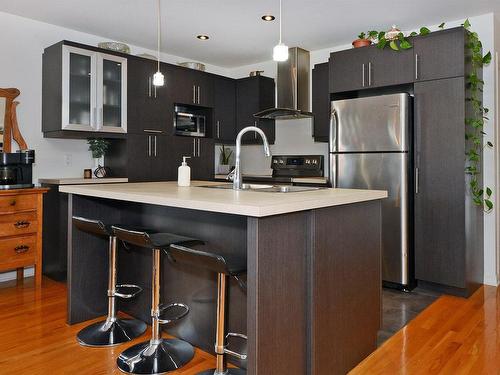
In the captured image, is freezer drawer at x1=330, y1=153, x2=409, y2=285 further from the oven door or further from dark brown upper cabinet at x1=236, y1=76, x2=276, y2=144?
the oven door

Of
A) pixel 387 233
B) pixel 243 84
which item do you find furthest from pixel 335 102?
pixel 243 84

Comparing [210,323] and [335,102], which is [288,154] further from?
[210,323]

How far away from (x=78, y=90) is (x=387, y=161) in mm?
2976

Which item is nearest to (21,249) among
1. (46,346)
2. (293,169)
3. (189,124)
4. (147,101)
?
(46,346)

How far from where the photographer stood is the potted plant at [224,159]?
5.56 meters

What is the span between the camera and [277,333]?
1.67m

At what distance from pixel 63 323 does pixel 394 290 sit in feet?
8.81

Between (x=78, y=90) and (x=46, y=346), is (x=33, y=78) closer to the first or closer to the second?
(x=78, y=90)

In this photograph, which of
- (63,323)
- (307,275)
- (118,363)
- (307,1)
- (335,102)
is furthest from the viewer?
(335,102)

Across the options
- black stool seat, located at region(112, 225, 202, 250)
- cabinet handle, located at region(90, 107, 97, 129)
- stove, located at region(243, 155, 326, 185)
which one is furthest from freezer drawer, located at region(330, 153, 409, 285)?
cabinet handle, located at region(90, 107, 97, 129)

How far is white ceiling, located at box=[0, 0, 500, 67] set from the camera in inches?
137

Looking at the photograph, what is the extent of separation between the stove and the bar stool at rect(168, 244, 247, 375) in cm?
261

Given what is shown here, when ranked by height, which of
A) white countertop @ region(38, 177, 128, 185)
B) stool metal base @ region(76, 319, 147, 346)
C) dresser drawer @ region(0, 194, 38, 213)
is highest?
white countertop @ region(38, 177, 128, 185)

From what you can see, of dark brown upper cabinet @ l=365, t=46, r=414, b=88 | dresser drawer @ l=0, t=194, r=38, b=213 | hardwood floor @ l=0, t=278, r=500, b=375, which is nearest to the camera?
hardwood floor @ l=0, t=278, r=500, b=375
